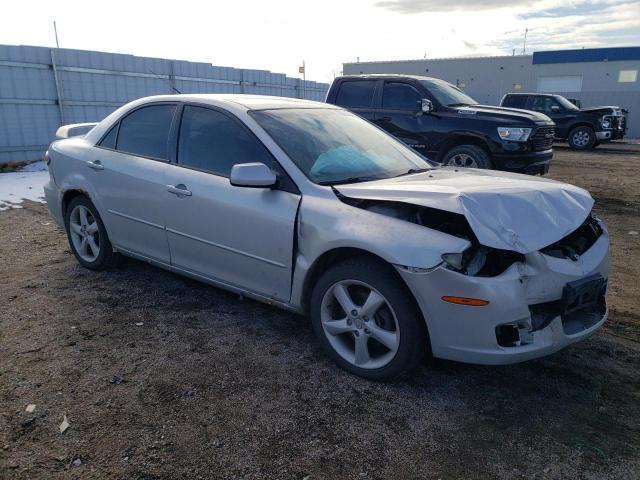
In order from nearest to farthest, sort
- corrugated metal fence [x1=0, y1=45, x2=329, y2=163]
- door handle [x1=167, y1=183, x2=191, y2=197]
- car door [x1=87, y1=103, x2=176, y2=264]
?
door handle [x1=167, y1=183, x2=191, y2=197]
car door [x1=87, y1=103, x2=176, y2=264]
corrugated metal fence [x1=0, y1=45, x2=329, y2=163]

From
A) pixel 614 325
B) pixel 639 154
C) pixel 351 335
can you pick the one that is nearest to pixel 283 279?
pixel 351 335

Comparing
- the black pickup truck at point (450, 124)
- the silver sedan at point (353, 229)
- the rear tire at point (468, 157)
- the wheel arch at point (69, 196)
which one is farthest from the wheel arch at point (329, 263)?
the black pickup truck at point (450, 124)

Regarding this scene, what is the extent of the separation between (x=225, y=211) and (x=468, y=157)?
589 centimetres

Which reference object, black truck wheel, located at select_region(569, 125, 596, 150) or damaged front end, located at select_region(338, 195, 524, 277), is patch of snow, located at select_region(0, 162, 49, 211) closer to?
damaged front end, located at select_region(338, 195, 524, 277)

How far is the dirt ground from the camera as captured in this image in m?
2.40

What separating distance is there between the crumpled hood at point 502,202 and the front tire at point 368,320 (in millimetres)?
464

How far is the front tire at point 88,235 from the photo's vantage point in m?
4.68

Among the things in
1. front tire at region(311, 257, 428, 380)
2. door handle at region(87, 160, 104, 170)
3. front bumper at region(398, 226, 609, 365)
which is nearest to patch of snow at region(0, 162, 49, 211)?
door handle at region(87, 160, 104, 170)

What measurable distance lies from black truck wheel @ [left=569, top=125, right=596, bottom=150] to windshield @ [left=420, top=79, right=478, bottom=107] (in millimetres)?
11146

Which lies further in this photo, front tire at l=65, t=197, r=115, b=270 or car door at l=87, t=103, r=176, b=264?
front tire at l=65, t=197, r=115, b=270

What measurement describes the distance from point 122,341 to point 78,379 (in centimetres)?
51

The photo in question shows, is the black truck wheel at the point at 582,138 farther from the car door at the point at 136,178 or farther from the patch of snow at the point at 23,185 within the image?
the car door at the point at 136,178

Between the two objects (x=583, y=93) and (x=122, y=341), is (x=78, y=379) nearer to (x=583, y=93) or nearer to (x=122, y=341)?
(x=122, y=341)

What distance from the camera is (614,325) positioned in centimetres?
381
